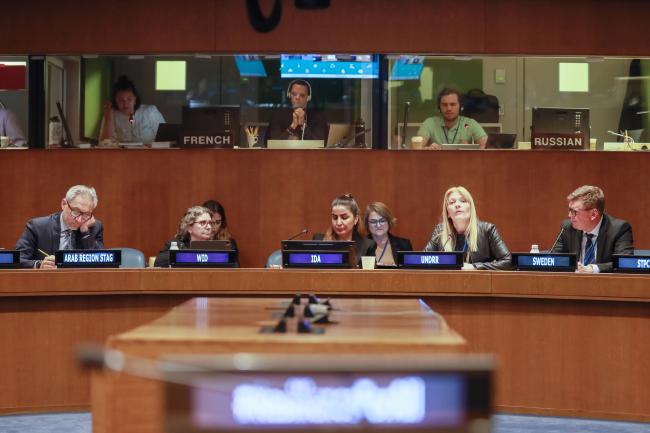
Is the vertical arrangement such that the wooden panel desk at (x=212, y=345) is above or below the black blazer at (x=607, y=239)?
below

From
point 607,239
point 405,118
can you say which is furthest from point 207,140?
point 607,239

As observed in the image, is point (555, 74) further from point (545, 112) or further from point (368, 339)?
point (368, 339)

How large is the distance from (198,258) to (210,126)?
96.6 inches

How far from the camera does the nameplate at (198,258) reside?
5.70m

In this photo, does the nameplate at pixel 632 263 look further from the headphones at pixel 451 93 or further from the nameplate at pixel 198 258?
the headphones at pixel 451 93

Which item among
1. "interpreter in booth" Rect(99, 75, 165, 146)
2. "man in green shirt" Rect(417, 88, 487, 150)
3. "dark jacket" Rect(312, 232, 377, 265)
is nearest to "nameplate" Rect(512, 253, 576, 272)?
"dark jacket" Rect(312, 232, 377, 265)

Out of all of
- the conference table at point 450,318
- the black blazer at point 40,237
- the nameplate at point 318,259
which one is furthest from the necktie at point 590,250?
the black blazer at point 40,237

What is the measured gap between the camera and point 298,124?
8180 mm

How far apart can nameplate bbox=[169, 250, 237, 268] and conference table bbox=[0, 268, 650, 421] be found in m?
0.14

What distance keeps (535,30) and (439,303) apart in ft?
11.3

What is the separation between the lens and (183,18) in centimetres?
819

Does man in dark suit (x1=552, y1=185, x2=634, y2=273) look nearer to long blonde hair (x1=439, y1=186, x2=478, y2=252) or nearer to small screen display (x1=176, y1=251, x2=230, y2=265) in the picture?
long blonde hair (x1=439, y1=186, x2=478, y2=252)

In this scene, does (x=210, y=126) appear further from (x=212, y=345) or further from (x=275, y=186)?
(x=212, y=345)

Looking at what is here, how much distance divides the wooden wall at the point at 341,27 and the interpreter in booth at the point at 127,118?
332 mm
